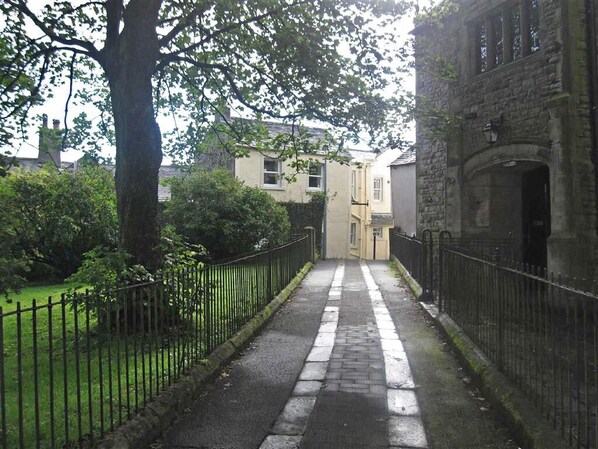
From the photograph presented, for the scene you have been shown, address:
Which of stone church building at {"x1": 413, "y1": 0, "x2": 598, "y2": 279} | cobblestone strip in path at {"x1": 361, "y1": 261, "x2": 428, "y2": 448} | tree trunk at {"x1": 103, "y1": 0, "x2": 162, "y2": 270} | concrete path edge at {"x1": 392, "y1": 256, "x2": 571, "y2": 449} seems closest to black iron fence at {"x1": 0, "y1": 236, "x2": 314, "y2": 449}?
tree trunk at {"x1": 103, "y1": 0, "x2": 162, "y2": 270}

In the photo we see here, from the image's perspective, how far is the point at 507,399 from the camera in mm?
4496

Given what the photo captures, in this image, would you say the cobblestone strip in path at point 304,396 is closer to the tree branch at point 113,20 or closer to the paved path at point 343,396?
the paved path at point 343,396

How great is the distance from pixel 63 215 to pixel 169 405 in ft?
39.3

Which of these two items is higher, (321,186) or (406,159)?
(406,159)

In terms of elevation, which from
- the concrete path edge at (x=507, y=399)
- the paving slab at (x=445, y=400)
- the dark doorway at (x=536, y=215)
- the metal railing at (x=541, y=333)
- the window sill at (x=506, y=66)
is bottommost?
the paving slab at (x=445, y=400)

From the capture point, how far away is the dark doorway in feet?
40.2

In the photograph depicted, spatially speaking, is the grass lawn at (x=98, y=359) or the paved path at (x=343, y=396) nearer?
the grass lawn at (x=98, y=359)

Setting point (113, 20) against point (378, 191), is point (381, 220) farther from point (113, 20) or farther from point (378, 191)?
point (113, 20)

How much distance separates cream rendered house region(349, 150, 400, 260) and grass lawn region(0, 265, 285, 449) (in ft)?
78.4

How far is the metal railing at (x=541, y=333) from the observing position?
3.44 m

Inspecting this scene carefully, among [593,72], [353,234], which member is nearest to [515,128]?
[593,72]

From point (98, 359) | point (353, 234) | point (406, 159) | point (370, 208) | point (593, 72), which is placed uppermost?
point (406, 159)

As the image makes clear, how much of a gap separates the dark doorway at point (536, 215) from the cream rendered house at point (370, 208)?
59.2 feet

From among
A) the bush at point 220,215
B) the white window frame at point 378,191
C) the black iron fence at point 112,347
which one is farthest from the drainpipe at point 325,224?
the black iron fence at point 112,347
